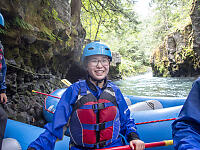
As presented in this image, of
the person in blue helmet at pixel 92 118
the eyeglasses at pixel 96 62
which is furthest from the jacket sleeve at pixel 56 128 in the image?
the eyeglasses at pixel 96 62

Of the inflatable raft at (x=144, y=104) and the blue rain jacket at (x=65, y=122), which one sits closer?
the blue rain jacket at (x=65, y=122)

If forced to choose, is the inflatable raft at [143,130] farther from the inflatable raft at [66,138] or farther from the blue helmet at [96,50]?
the blue helmet at [96,50]

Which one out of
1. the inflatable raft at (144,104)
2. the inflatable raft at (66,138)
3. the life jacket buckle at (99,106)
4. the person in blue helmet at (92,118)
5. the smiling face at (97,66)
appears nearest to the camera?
the person in blue helmet at (92,118)

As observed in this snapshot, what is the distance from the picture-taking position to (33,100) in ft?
12.3

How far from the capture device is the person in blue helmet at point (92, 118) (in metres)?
1.21

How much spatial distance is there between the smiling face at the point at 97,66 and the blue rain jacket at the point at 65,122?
0.14 metres

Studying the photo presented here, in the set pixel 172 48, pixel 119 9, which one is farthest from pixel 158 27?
pixel 119 9

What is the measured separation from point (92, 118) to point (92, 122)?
38 millimetres

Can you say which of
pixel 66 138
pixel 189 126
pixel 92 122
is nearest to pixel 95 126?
pixel 92 122

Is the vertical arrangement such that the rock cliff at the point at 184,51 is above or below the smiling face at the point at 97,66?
above

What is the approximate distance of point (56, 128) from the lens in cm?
116

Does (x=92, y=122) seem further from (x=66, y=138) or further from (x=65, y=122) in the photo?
(x=66, y=138)

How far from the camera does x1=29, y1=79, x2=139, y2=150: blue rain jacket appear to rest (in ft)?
3.62

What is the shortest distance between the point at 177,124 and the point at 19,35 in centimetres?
362
